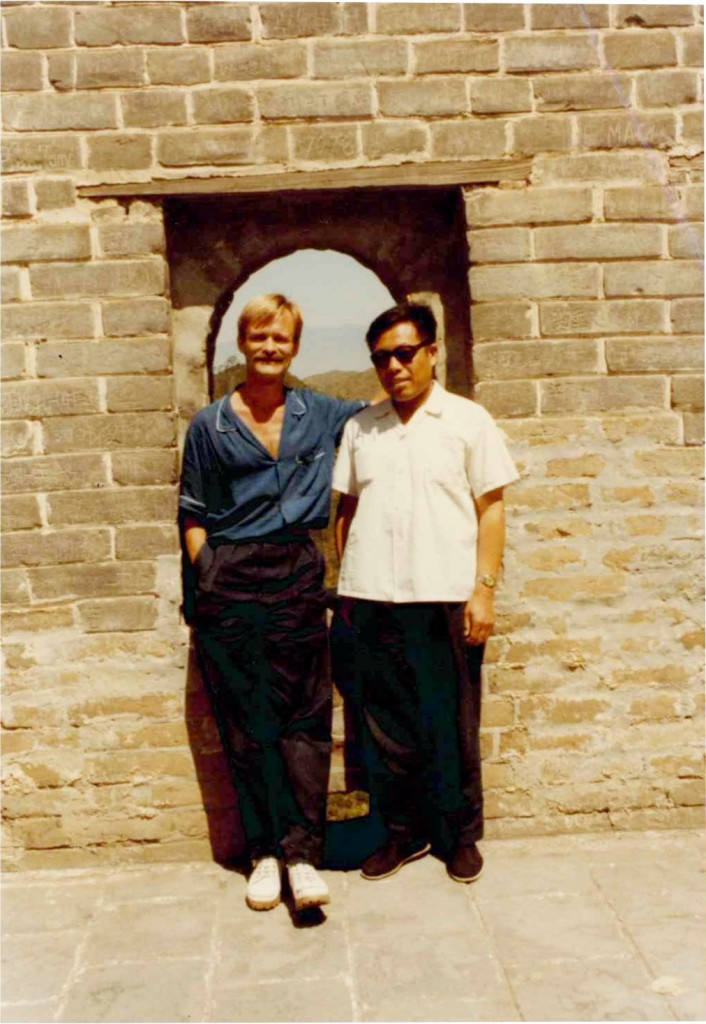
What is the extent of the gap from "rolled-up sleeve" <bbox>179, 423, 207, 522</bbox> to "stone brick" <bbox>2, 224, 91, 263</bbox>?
0.86 m

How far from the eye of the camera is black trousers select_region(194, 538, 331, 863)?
11.3 feet

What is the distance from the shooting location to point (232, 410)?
3.48 metres

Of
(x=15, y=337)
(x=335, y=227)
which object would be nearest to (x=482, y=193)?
(x=335, y=227)

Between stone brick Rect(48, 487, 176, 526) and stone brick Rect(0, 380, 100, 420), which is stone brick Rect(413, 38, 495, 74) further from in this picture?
stone brick Rect(48, 487, 176, 526)

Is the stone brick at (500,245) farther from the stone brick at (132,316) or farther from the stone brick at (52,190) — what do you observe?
the stone brick at (52,190)

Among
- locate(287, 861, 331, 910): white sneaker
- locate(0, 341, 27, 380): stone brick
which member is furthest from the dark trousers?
locate(0, 341, 27, 380): stone brick

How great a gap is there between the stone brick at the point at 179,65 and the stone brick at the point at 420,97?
2.17ft

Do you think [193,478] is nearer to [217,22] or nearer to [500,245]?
[500,245]

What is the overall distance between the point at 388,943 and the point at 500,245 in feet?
8.36

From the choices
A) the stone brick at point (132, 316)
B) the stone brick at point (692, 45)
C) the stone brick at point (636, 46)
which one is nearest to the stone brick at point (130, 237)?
the stone brick at point (132, 316)

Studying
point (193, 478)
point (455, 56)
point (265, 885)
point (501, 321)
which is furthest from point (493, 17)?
point (265, 885)

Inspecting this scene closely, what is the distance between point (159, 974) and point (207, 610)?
1191mm

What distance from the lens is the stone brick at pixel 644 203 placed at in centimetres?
372

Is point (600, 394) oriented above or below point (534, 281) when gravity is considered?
below
